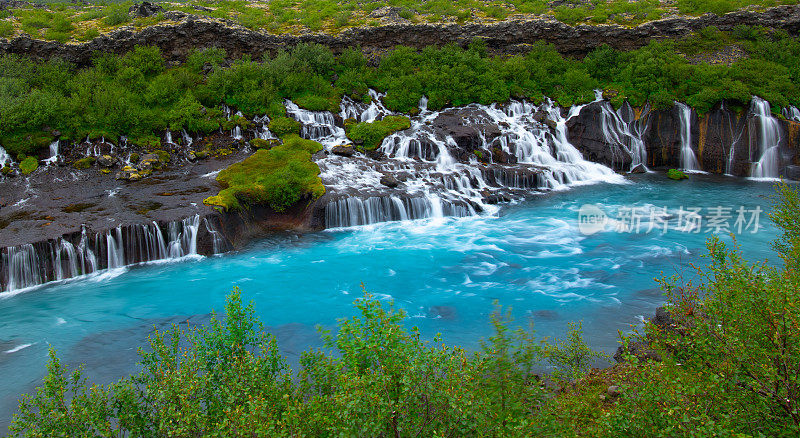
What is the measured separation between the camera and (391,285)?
64.2ft

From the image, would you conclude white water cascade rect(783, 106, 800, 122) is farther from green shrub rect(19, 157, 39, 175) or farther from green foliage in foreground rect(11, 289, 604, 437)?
green shrub rect(19, 157, 39, 175)

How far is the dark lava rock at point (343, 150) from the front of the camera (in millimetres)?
31145

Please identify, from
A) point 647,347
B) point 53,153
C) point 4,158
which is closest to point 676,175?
point 647,347

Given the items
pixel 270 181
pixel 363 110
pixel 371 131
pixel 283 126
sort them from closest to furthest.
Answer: pixel 270 181
pixel 371 131
pixel 283 126
pixel 363 110

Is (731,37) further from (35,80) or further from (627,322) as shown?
(35,80)

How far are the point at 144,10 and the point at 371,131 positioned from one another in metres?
24.7

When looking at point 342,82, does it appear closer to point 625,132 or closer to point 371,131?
point 371,131

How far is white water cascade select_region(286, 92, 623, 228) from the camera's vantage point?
87.9 feet

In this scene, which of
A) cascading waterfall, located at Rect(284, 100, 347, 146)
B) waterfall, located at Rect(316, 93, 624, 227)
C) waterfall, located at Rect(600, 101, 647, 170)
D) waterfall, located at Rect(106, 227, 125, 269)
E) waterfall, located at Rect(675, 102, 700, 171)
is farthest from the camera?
waterfall, located at Rect(600, 101, 647, 170)

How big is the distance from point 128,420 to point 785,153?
39529mm

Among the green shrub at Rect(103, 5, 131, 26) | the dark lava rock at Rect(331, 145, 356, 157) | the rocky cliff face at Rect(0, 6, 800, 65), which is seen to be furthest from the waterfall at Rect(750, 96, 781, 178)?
the green shrub at Rect(103, 5, 131, 26)

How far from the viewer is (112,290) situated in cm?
1930

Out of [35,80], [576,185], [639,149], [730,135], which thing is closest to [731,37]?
[730,135]

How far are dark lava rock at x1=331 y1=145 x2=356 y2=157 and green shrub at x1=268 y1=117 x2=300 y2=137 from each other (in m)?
3.99
